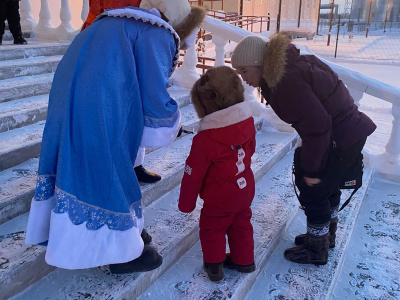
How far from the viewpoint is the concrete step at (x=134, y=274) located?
1.84m

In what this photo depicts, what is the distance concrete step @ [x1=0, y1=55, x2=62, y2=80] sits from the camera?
376cm

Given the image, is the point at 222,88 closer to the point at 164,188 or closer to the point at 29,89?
the point at 164,188

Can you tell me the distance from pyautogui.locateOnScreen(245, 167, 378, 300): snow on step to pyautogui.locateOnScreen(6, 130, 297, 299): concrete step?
20.6 inches

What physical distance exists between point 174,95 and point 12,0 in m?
2.59

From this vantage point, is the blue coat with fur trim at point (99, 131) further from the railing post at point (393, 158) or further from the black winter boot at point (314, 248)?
the railing post at point (393, 158)

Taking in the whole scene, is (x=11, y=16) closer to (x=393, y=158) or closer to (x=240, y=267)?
(x=240, y=267)

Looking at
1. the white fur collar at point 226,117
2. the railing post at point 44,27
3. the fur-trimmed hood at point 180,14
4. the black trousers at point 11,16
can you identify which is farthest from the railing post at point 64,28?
the white fur collar at point 226,117

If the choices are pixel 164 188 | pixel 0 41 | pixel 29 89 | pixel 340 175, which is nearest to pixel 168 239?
pixel 164 188

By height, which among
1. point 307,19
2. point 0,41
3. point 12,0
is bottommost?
point 307,19

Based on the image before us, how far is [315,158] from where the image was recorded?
2037 mm

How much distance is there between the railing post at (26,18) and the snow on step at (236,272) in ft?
16.0

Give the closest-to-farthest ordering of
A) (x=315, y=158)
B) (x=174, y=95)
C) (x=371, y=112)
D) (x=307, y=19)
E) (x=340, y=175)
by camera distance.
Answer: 1. (x=315, y=158)
2. (x=340, y=175)
3. (x=174, y=95)
4. (x=371, y=112)
5. (x=307, y=19)

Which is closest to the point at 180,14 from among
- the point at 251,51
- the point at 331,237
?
the point at 251,51

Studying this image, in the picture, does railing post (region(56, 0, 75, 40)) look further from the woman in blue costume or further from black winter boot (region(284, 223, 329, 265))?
black winter boot (region(284, 223, 329, 265))
